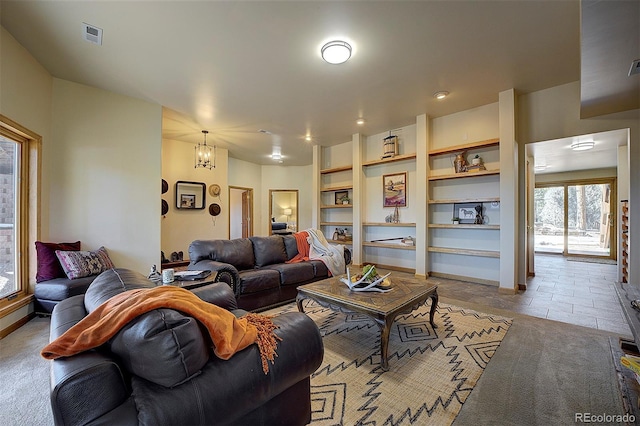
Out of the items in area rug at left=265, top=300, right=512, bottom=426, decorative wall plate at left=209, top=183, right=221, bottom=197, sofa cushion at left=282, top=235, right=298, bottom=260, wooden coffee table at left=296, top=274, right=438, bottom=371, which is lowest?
area rug at left=265, top=300, right=512, bottom=426

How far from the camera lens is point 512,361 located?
2.07 metres

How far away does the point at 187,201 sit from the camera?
625cm

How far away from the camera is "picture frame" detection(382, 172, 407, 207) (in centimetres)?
539

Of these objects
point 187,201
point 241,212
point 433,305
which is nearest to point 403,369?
point 433,305

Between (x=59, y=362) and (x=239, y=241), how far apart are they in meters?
2.96

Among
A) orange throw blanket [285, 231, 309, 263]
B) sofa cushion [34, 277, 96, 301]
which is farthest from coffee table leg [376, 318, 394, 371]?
sofa cushion [34, 277, 96, 301]

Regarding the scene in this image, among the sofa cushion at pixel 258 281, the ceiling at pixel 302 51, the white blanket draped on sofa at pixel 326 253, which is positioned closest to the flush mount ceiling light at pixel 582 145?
the ceiling at pixel 302 51

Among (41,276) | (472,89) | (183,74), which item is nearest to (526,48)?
(472,89)

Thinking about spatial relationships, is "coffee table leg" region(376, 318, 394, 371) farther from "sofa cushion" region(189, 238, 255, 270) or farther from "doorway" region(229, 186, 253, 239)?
"doorway" region(229, 186, 253, 239)

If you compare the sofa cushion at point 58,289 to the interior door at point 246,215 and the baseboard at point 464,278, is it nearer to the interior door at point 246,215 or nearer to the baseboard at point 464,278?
the baseboard at point 464,278

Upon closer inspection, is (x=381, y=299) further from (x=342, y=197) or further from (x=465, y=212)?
(x=342, y=197)

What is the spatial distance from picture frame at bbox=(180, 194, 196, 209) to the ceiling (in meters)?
2.18

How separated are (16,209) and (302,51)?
3.65m

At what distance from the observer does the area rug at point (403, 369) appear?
156cm
